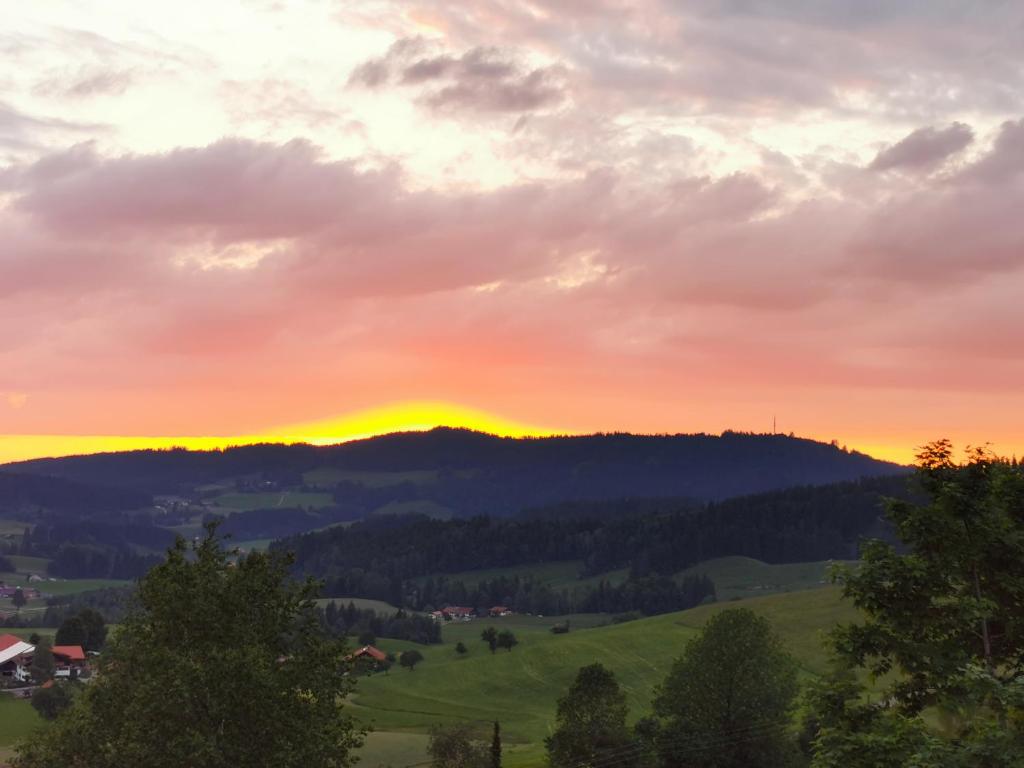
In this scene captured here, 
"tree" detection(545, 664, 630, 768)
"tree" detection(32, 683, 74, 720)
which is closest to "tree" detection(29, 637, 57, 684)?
"tree" detection(32, 683, 74, 720)

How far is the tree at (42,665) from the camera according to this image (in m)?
190

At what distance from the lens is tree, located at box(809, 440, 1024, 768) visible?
32.1 meters

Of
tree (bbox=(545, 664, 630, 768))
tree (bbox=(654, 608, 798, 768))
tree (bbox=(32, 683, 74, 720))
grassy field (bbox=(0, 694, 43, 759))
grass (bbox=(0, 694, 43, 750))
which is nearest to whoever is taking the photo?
tree (bbox=(654, 608, 798, 768))

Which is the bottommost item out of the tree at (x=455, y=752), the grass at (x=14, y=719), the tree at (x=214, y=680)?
the grass at (x=14, y=719)

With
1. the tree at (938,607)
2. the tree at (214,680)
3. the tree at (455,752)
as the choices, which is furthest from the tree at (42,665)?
the tree at (938,607)

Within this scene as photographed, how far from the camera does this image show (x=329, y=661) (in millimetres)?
45281

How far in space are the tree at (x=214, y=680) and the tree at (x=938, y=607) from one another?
20326 mm

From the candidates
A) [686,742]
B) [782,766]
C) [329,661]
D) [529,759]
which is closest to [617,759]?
[686,742]

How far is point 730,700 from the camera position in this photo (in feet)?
327

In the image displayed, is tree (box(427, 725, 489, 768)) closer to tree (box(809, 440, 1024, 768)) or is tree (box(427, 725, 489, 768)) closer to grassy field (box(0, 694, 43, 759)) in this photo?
grassy field (box(0, 694, 43, 759))

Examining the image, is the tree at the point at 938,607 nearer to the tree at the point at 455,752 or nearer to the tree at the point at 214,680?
the tree at the point at 214,680

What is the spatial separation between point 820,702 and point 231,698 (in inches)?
866

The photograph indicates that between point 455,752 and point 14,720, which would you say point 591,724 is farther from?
point 14,720

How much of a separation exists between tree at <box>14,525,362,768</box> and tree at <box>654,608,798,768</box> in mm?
57735
